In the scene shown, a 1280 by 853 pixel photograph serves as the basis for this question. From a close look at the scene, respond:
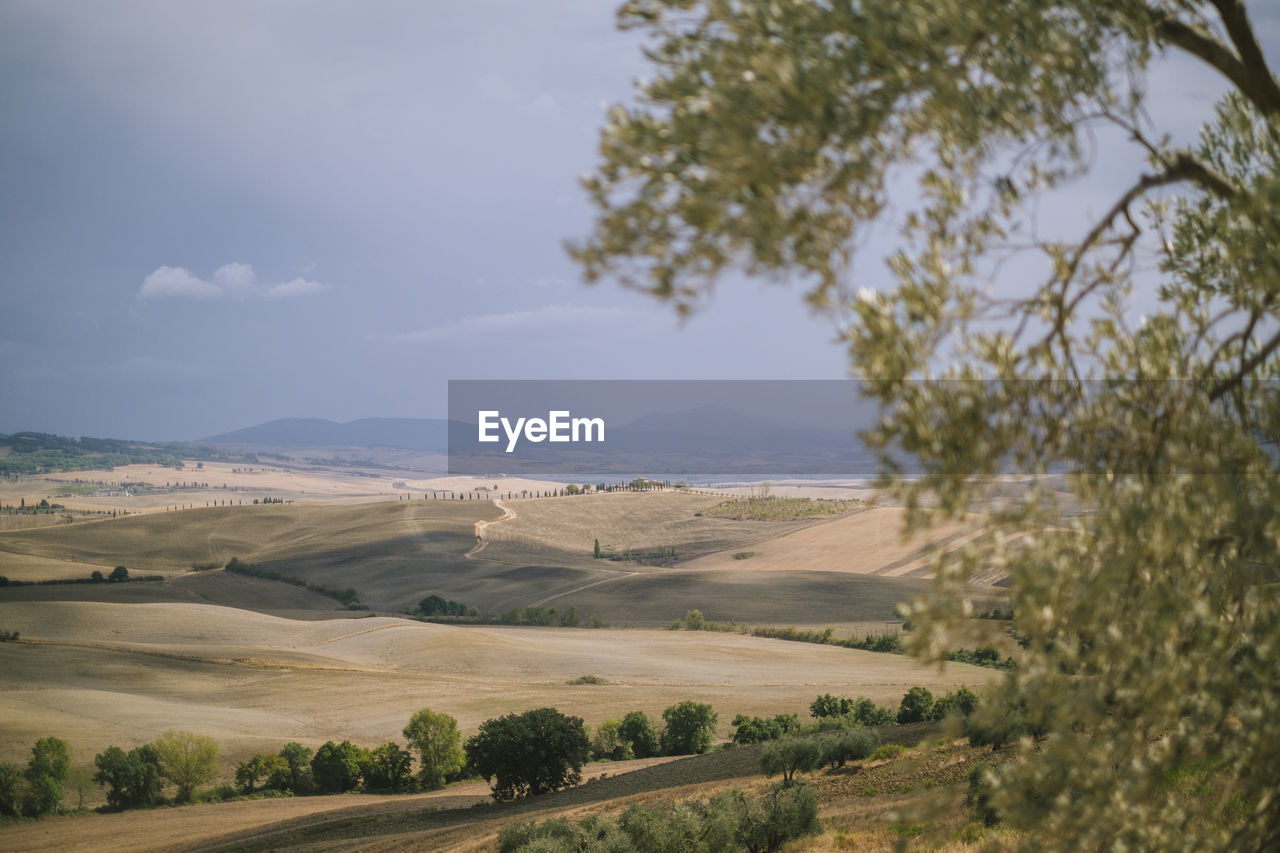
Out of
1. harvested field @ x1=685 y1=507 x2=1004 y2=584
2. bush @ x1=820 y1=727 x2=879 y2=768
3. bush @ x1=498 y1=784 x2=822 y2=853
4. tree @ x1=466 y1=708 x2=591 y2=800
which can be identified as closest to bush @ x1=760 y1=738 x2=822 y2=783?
bush @ x1=820 y1=727 x2=879 y2=768

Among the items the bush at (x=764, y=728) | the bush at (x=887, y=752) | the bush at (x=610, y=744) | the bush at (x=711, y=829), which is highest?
the bush at (x=711, y=829)

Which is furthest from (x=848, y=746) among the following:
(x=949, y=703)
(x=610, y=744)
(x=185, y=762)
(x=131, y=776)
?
(x=131, y=776)

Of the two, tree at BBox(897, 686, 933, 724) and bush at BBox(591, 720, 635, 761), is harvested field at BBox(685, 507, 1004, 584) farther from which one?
bush at BBox(591, 720, 635, 761)

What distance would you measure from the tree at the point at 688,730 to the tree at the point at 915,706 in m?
8.72

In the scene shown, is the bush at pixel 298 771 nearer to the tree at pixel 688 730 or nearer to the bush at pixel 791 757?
the tree at pixel 688 730

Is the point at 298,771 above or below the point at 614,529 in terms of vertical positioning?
below

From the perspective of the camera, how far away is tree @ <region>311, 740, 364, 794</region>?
38781 mm

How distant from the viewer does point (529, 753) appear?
98.3ft

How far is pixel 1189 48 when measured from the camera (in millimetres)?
5074

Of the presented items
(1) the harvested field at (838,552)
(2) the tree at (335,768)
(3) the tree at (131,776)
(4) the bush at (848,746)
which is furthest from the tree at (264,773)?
(1) the harvested field at (838,552)

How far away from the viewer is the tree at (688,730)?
1582 inches

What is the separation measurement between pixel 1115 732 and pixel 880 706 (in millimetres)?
40340

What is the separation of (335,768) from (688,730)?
1561cm

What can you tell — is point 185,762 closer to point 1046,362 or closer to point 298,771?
point 298,771
